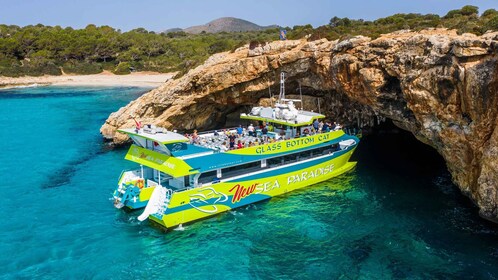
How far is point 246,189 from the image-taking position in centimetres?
2500

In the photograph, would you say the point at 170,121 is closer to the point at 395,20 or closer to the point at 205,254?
the point at 205,254

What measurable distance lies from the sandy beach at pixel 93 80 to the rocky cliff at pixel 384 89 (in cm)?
5095

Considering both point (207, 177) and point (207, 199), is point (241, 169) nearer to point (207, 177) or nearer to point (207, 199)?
point (207, 177)

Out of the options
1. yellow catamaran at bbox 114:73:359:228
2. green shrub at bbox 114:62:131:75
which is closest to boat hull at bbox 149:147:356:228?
yellow catamaran at bbox 114:73:359:228

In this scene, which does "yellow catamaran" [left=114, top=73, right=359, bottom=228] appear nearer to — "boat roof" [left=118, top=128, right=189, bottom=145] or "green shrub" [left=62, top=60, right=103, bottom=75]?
"boat roof" [left=118, top=128, right=189, bottom=145]

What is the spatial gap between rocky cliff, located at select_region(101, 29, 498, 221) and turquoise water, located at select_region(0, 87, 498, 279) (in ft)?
11.1

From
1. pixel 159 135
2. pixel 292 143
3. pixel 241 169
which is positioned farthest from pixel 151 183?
pixel 292 143

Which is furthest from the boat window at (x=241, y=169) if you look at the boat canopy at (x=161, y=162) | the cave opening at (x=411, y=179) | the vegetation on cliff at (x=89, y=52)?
the vegetation on cliff at (x=89, y=52)

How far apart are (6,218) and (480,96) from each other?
26.7m

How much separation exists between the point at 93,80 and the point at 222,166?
7824 centimetres

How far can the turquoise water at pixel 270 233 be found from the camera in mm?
18422

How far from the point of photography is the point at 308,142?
2866 centimetres

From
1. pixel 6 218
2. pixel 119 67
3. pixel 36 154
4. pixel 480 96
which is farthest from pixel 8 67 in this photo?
pixel 480 96

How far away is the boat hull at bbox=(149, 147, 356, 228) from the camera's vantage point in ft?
73.2
